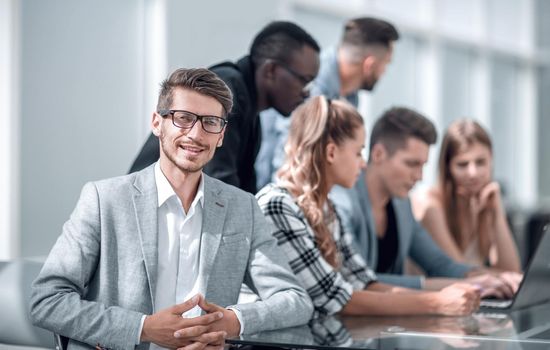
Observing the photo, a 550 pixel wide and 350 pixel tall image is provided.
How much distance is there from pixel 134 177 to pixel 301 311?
21.3 inches

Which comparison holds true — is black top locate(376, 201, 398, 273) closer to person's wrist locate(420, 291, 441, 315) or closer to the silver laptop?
the silver laptop

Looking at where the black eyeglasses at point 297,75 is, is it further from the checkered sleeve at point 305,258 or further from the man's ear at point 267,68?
the checkered sleeve at point 305,258

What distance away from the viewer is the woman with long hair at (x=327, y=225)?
2660 millimetres

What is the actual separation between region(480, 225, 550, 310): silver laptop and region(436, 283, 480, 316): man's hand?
0.20 meters

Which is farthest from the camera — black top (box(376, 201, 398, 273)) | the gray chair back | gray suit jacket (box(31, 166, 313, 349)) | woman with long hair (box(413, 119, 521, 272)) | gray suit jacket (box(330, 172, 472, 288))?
woman with long hair (box(413, 119, 521, 272))

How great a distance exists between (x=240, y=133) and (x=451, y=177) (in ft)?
5.41

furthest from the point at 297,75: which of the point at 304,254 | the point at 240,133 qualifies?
the point at 304,254

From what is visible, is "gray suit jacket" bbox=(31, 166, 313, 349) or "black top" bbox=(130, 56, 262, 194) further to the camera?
"black top" bbox=(130, 56, 262, 194)

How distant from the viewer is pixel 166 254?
7.07 feet

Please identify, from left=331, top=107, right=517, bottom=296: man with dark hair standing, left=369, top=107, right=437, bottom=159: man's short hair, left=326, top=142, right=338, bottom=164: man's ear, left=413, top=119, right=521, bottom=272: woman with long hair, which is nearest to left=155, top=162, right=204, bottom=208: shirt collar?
left=326, top=142, right=338, bottom=164: man's ear

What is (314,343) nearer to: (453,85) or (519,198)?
(453,85)

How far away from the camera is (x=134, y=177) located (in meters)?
2.18

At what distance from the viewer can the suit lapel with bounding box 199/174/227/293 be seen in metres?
2.18

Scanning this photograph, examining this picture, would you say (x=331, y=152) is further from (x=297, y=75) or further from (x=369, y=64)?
(x=369, y=64)
